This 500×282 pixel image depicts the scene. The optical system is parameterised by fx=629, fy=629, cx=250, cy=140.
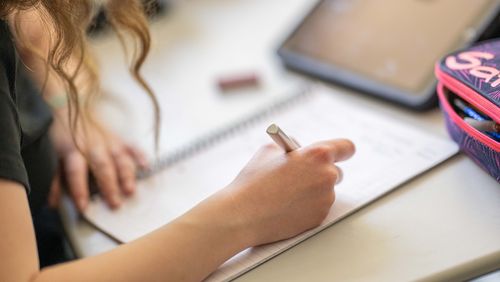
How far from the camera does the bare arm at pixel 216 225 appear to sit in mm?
514

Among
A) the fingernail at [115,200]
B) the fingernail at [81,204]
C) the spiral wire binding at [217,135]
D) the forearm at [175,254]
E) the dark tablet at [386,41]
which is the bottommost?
the fingernail at [81,204]

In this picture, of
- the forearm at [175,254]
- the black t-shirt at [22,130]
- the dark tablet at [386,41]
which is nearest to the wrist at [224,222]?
the forearm at [175,254]

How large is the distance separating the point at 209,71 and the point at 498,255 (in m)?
0.54

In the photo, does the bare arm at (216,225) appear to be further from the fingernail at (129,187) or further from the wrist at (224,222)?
the fingernail at (129,187)

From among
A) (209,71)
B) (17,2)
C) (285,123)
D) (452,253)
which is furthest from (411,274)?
(209,71)

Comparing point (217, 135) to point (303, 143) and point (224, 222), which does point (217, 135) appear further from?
point (224, 222)

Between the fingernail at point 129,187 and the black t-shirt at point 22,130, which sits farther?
the fingernail at point 129,187

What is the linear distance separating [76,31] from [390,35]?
41cm

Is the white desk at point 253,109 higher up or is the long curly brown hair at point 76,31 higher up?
the long curly brown hair at point 76,31

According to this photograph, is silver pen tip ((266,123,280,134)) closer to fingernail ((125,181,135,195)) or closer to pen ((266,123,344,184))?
A: pen ((266,123,344,184))

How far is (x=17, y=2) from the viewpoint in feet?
1.82

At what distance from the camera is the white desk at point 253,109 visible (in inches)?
20.7

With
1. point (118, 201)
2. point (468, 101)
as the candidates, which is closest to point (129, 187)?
point (118, 201)

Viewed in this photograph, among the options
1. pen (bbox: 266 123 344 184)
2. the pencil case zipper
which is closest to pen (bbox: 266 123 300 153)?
pen (bbox: 266 123 344 184)
